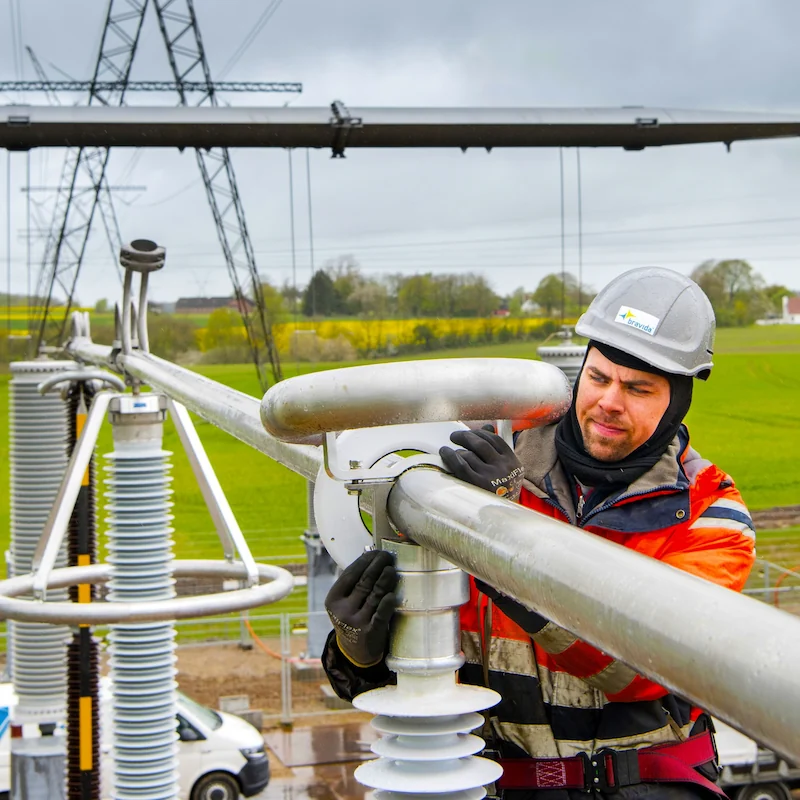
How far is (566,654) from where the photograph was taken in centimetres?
150

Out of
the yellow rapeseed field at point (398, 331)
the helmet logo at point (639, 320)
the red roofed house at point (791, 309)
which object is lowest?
the helmet logo at point (639, 320)

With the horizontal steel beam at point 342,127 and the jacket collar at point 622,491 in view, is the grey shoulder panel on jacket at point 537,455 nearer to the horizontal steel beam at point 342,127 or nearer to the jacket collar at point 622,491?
the jacket collar at point 622,491

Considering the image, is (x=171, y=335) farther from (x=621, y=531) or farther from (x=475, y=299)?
(x=621, y=531)

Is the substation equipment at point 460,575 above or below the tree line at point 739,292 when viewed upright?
below

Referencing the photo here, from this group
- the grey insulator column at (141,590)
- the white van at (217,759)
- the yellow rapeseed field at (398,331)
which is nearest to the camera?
the grey insulator column at (141,590)

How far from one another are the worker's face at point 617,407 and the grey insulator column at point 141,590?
1.81 metres

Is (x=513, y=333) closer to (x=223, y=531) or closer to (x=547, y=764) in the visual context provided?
(x=223, y=531)

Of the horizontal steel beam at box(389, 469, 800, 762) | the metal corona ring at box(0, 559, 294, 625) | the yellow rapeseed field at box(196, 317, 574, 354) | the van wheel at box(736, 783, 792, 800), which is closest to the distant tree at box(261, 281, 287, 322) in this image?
the yellow rapeseed field at box(196, 317, 574, 354)

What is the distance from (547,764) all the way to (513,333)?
41.8 feet

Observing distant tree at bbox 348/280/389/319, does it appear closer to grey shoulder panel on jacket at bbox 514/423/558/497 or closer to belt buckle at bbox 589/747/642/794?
grey shoulder panel on jacket at bbox 514/423/558/497

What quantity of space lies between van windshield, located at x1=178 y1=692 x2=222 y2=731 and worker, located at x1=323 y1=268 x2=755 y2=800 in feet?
28.5

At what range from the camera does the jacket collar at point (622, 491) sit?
1665mm

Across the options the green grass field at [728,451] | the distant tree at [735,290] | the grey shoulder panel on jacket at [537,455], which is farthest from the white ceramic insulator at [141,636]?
the distant tree at [735,290]

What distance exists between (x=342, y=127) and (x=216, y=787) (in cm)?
563
